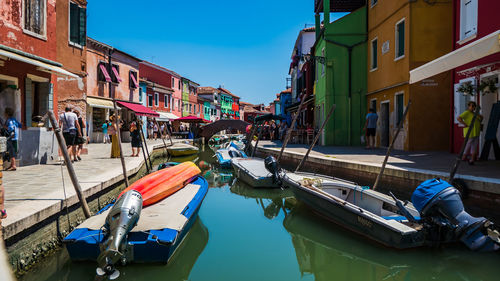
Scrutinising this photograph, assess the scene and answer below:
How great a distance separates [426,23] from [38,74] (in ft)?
41.9

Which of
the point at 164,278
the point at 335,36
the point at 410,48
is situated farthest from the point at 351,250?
the point at 335,36

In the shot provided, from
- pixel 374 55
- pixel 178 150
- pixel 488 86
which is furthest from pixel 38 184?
pixel 374 55

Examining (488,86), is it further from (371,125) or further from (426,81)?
(371,125)

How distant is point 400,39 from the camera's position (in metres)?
13.3

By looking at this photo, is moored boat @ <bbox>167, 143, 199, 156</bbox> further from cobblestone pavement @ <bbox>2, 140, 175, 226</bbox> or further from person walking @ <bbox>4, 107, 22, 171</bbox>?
person walking @ <bbox>4, 107, 22, 171</bbox>

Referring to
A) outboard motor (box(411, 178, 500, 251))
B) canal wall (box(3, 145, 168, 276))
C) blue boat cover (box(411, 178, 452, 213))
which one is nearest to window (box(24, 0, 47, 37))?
canal wall (box(3, 145, 168, 276))

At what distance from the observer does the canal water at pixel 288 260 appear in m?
4.57

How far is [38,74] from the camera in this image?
33.1ft

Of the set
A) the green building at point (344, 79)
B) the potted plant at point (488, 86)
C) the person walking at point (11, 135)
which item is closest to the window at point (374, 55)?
the green building at point (344, 79)

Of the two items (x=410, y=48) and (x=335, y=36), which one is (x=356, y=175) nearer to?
(x=410, y=48)

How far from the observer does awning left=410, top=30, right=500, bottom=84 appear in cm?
611

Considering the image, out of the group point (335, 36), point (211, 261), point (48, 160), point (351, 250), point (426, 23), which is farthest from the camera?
point (335, 36)

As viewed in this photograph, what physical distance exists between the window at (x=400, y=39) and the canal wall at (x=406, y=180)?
5690 mm

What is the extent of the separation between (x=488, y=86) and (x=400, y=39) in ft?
17.3
